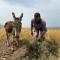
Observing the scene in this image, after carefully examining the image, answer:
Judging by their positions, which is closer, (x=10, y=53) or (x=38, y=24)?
(x=10, y=53)

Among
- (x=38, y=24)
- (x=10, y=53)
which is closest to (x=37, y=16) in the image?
(x=38, y=24)

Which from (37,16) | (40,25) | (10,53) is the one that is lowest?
(10,53)

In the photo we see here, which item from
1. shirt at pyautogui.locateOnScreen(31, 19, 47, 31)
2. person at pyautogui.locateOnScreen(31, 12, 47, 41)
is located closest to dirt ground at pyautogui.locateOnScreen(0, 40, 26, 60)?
person at pyautogui.locateOnScreen(31, 12, 47, 41)

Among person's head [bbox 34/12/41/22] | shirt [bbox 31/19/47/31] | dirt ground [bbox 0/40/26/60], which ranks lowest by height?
dirt ground [bbox 0/40/26/60]

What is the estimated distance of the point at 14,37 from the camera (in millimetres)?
17359

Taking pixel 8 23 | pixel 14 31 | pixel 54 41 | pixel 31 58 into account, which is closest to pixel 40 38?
pixel 54 41

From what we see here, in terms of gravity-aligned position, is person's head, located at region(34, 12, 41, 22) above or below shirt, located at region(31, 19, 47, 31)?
above

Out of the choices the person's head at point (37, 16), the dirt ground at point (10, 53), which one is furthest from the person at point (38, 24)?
the dirt ground at point (10, 53)

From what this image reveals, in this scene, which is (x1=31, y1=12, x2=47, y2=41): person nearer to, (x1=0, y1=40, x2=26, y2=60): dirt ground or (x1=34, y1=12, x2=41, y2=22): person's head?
(x1=34, y1=12, x2=41, y2=22): person's head

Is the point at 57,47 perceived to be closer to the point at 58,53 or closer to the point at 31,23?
the point at 58,53

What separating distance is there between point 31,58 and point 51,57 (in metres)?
0.86

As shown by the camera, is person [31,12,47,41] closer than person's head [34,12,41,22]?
No

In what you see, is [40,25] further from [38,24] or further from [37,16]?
[37,16]

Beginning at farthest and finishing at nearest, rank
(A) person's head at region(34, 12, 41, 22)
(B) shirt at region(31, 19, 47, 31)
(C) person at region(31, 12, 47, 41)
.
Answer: (B) shirt at region(31, 19, 47, 31) → (C) person at region(31, 12, 47, 41) → (A) person's head at region(34, 12, 41, 22)
